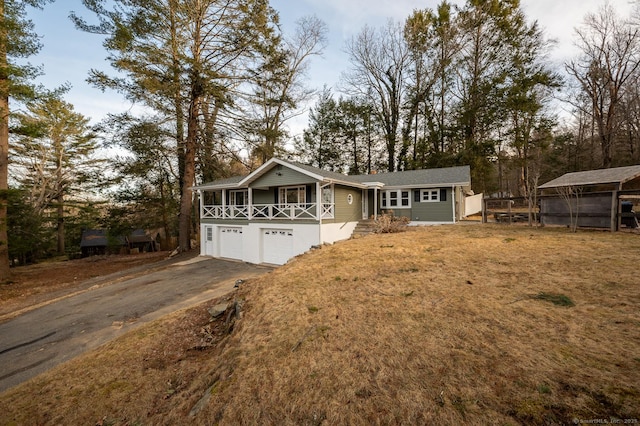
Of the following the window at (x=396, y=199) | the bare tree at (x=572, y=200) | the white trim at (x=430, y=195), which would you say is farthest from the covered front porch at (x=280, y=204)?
the bare tree at (x=572, y=200)

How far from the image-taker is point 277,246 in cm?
1403

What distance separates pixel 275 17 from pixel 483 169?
70.2 feet

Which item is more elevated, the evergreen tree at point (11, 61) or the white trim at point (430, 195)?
the evergreen tree at point (11, 61)

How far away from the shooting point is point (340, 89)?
97.0ft

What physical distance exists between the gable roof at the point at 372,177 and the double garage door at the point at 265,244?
306cm

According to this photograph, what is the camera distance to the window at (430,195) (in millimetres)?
16200

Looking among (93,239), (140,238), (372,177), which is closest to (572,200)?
(372,177)

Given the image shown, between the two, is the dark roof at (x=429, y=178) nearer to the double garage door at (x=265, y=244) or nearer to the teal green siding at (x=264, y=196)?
the teal green siding at (x=264, y=196)

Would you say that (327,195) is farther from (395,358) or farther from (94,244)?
(94,244)

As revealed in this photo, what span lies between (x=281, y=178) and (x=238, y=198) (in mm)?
4619

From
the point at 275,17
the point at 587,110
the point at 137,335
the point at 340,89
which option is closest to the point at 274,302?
the point at 137,335

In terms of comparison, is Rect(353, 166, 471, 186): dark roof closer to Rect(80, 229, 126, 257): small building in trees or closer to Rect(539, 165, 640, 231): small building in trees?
Rect(539, 165, 640, 231): small building in trees

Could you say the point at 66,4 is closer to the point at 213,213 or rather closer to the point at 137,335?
the point at 213,213

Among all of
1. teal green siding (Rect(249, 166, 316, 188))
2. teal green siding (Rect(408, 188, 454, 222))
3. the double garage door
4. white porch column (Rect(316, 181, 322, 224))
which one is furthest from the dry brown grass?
teal green siding (Rect(408, 188, 454, 222))
